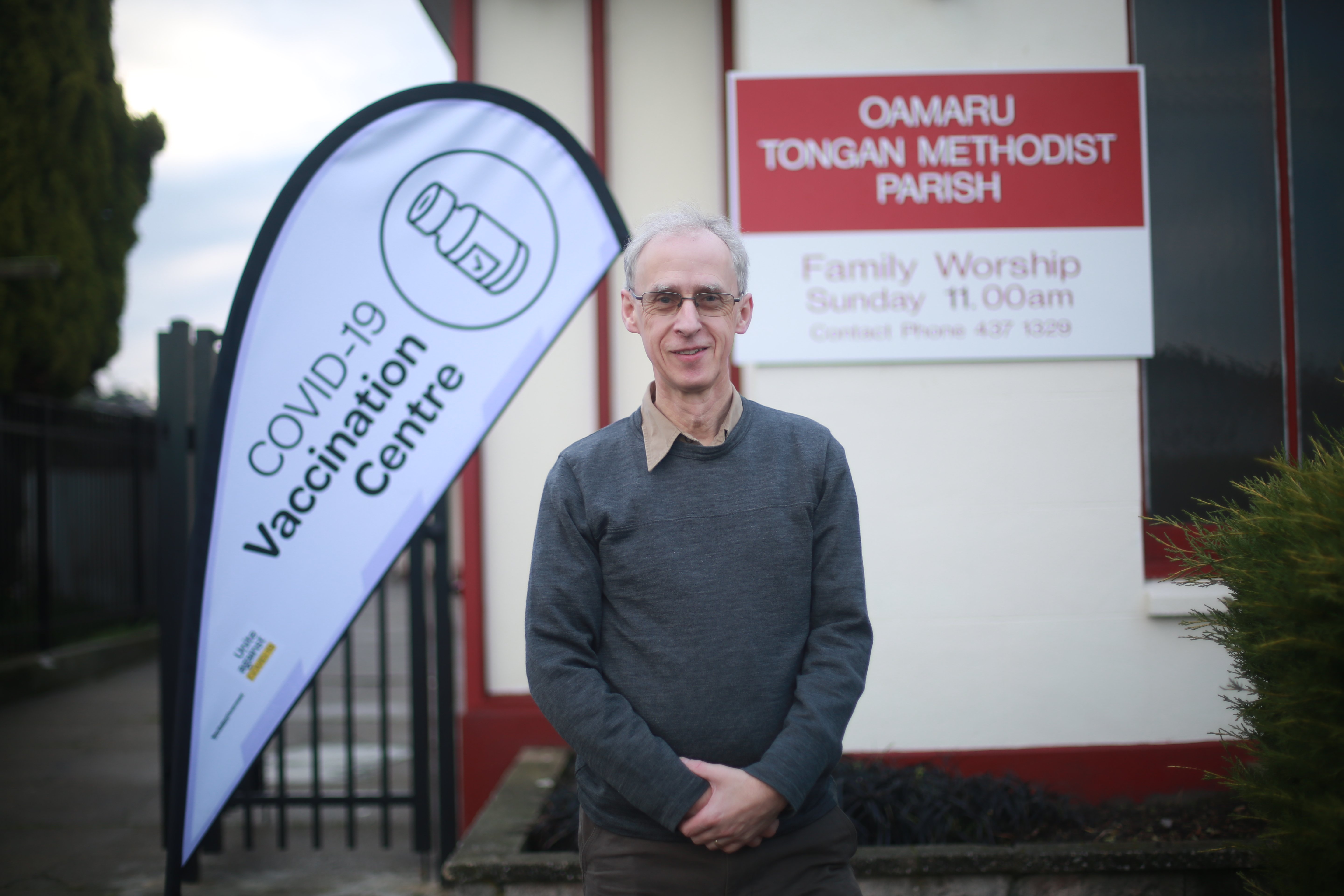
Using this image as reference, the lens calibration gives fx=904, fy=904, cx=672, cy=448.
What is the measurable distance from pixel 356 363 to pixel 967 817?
259 centimetres

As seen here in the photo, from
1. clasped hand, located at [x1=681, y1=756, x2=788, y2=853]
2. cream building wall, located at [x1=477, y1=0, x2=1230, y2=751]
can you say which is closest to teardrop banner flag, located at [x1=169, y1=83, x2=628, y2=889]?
cream building wall, located at [x1=477, y1=0, x2=1230, y2=751]

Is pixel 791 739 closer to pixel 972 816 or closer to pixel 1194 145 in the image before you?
pixel 972 816

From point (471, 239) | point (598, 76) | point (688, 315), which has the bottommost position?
point (688, 315)

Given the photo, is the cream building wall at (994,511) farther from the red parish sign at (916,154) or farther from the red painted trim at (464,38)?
the red painted trim at (464,38)

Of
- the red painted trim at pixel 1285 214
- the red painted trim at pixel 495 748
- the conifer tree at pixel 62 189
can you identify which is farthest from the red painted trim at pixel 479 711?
the conifer tree at pixel 62 189

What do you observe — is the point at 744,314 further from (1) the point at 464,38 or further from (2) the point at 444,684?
(1) the point at 464,38

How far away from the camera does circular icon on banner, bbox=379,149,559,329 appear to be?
9.38 ft

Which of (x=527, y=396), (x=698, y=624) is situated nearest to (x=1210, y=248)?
(x=527, y=396)

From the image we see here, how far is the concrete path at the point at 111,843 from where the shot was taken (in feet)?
11.8

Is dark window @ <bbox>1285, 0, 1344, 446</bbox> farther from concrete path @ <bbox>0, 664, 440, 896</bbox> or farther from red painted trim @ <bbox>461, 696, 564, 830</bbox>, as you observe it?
concrete path @ <bbox>0, 664, 440, 896</bbox>

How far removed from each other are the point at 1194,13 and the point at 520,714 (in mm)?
4354

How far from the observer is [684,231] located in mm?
1753

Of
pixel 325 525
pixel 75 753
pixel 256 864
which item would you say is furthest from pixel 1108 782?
pixel 75 753

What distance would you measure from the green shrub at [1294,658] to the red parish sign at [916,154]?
6.44 feet
